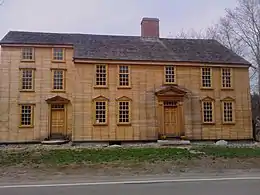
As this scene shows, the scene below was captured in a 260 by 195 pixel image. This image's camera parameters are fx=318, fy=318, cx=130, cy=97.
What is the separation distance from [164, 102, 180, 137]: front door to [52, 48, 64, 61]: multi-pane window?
927 cm

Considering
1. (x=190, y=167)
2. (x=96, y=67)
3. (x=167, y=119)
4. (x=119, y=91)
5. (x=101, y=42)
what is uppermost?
(x=101, y=42)

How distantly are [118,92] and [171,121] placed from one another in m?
4.41

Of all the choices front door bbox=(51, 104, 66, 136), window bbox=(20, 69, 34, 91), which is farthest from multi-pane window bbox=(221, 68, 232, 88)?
window bbox=(20, 69, 34, 91)

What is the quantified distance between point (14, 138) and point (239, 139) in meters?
16.7

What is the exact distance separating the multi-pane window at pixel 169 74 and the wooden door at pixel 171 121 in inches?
79.3

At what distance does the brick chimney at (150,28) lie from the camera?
2723cm

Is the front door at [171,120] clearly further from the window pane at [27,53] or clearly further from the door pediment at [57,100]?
the window pane at [27,53]

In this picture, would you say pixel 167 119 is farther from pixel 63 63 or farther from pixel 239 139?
pixel 63 63

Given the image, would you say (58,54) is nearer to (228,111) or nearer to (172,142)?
(172,142)

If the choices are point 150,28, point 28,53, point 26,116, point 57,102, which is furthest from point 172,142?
point 28,53

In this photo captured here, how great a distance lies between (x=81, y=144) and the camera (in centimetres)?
2188

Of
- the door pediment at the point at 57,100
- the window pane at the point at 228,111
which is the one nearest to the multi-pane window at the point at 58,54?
the door pediment at the point at 57,100

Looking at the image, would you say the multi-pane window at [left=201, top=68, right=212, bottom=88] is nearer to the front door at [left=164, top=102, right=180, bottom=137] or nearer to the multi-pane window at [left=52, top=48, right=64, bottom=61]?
the front door at [left=164, top=102, right=180, bottom=137]

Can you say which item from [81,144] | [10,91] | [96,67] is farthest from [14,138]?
[96,67]
